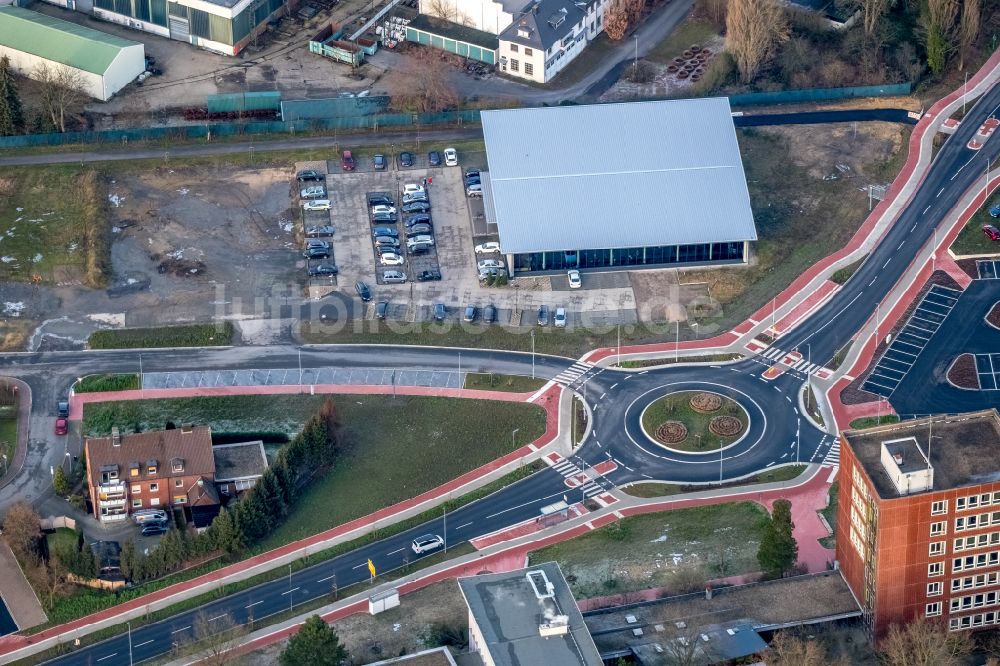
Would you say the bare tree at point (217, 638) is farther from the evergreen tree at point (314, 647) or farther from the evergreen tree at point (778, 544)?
the evergreen tree at point (778, 544)

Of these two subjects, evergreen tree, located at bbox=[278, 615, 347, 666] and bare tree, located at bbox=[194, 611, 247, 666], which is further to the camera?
bare tree, located at bbox=[194, 611, 247, 666]

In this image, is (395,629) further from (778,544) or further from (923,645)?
(923,645)

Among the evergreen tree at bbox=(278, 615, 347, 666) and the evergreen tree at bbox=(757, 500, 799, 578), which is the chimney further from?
the evergreen tree at bbox=(757, 500, 799, 578)

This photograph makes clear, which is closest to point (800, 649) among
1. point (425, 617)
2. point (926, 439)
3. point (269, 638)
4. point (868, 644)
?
point (868, 644)

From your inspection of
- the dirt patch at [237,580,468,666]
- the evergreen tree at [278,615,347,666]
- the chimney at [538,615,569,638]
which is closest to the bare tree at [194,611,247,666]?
the dirt patch at [237,580,468,666]

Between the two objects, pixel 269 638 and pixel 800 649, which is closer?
pixel 800 649

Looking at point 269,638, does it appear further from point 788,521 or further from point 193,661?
point 788,521

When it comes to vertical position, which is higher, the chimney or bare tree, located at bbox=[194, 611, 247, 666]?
the chimney
